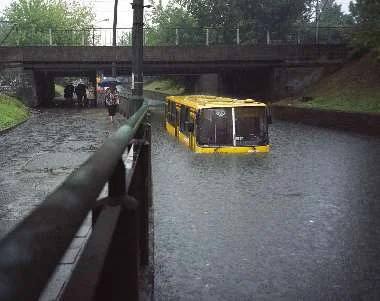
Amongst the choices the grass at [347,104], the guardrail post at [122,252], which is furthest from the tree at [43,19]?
the guardrail post at [122,252]

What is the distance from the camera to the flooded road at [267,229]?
Answer: 553cm

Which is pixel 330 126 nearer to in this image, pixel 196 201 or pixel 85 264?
pixel 196 201

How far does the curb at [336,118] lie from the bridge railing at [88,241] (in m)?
22.1

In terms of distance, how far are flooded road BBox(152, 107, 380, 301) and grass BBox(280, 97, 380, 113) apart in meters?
10.5

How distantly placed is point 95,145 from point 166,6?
2966 inches

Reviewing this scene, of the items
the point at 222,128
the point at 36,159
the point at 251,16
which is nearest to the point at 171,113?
the point at 222,128

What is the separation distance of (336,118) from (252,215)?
62.9 ft

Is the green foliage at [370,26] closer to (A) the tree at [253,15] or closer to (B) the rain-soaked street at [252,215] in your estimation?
(B) the rain-soaked street at [252,215]

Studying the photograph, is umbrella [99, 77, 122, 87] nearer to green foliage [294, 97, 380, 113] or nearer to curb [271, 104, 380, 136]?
curb [271, 104, 380, 136]

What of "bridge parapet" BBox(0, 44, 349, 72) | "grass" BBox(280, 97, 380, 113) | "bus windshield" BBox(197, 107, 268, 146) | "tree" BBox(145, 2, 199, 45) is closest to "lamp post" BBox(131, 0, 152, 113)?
"bus windshield" BBox(197, 107, 268, 146)

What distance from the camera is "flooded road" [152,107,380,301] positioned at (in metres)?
5.53

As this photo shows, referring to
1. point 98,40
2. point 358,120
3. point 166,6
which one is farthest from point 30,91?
point 166,6

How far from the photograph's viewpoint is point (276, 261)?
6.32m

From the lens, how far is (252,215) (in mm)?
8812
